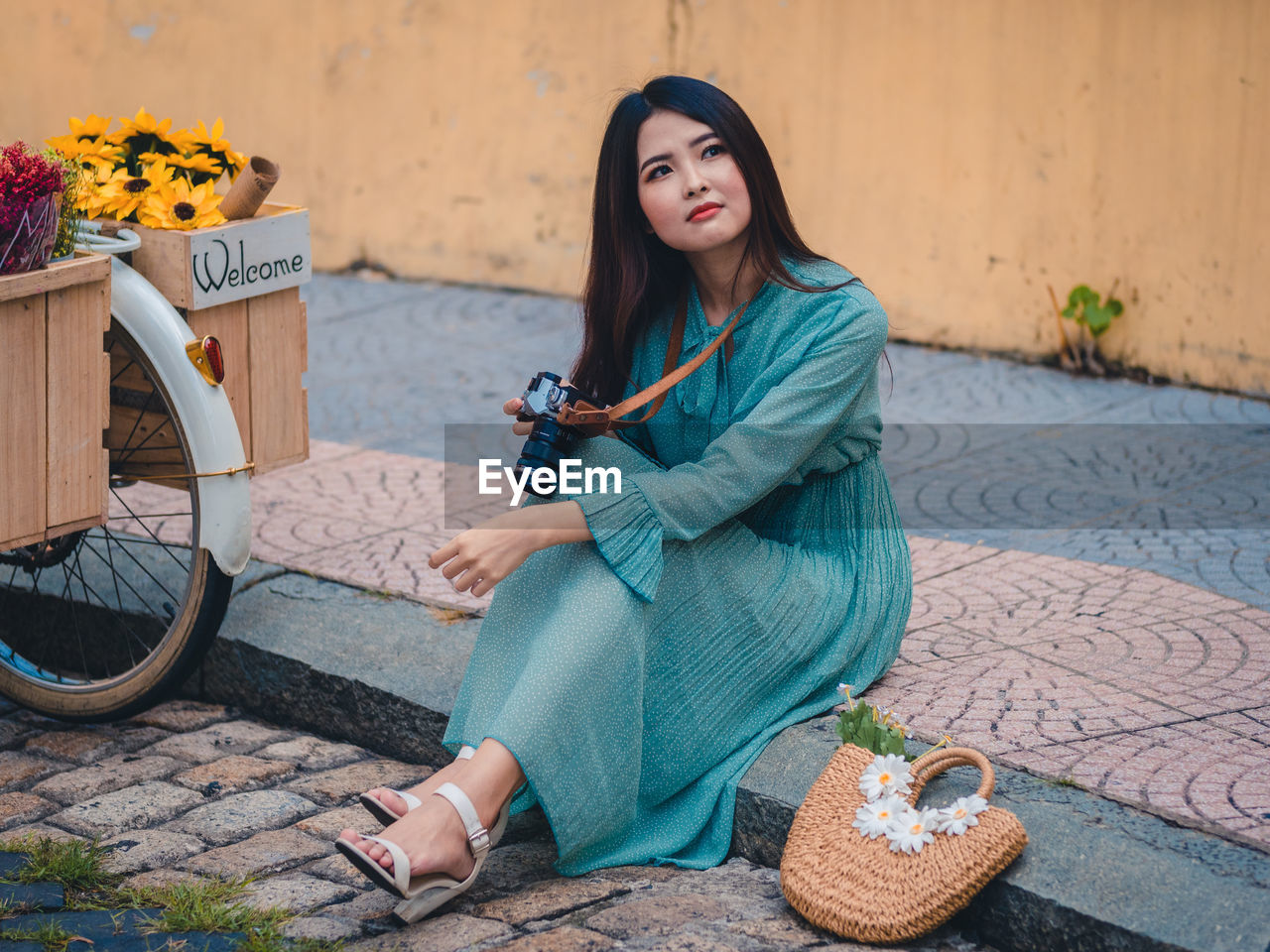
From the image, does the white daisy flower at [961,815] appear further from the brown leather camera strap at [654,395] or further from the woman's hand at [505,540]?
the brown leather camera strap at [654,395]

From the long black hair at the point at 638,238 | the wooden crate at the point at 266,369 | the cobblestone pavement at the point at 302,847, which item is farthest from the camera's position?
the wooden crate at the point at 266,369

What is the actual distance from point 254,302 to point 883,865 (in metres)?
1.92

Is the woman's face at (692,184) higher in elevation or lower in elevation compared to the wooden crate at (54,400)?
higher

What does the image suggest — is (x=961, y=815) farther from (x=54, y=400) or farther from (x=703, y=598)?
(x=54, y=400)

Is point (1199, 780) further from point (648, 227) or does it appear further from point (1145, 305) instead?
point (1145, 305)

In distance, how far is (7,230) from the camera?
277cm

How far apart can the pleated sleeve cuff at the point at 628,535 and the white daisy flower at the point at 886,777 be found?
0.48 meters

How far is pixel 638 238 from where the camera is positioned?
3055 millimetres

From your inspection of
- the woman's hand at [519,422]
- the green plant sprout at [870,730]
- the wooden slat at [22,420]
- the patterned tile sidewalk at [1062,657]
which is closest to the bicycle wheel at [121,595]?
the wooden slat at [22,420]

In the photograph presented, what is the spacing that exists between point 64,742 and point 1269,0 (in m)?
4.72

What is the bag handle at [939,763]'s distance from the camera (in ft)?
8.20

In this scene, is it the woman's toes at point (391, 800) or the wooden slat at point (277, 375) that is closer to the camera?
the woman's toes at point (391, 800)

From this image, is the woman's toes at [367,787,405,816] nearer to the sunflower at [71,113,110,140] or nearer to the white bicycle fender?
the white bicycle fender

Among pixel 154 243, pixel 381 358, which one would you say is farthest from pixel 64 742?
pixel 381 358
